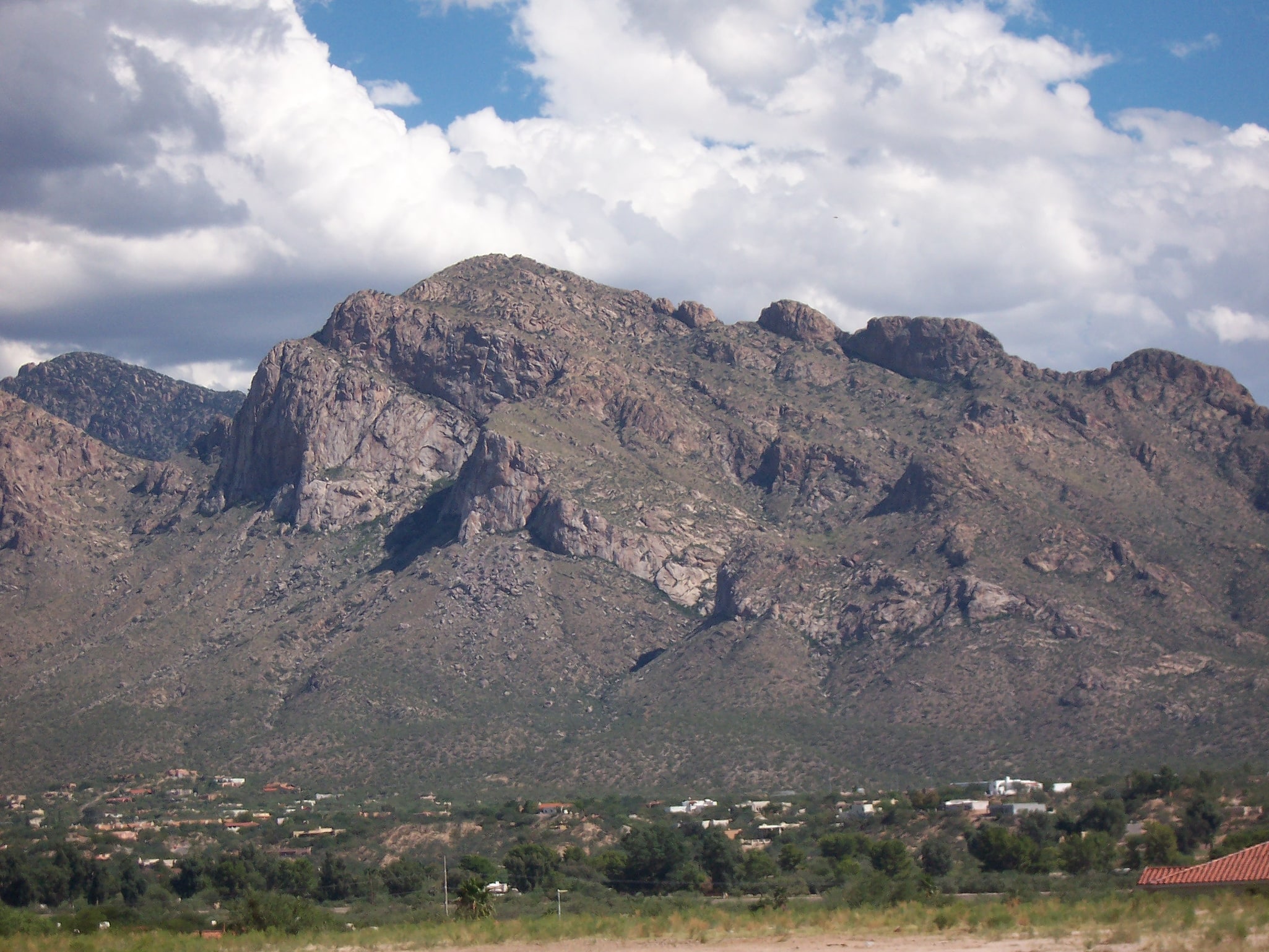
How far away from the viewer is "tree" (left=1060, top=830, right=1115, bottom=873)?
6475cm

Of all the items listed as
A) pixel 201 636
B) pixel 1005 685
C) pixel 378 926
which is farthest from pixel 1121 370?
pixel 378 926

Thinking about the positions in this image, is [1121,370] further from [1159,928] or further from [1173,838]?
[1159,928]

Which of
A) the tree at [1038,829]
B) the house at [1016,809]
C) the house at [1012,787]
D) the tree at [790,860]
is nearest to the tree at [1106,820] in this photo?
the tree at [1038,829]

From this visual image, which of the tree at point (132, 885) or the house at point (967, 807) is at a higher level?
the house at point (967, 807)

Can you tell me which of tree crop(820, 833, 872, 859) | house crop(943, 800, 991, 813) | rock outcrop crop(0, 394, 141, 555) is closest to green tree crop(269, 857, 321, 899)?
tree crop(820, 833, 872, 859)

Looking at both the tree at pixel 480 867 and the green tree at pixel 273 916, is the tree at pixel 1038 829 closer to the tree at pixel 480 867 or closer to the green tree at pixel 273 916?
the tree at pixel 480 867

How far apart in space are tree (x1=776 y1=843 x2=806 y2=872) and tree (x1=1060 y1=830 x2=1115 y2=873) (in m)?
12.9

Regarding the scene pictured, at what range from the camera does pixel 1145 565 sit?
135m

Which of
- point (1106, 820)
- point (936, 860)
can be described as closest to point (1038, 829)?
point (1106, 820)

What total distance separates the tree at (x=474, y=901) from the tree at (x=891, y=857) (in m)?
21.0

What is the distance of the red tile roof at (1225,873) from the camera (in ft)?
140

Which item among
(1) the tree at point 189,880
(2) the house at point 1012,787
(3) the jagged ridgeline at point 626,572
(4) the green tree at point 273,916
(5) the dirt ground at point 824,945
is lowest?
(1) the tree at point 189,880

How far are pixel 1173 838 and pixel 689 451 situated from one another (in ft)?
390

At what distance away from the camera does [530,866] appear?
73.4m
